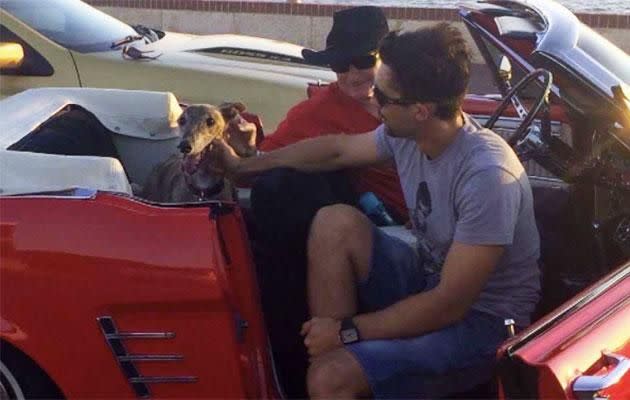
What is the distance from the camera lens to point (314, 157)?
12.2 feet

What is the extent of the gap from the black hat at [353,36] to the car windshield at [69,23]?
3074 mm

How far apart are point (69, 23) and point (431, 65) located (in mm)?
4671

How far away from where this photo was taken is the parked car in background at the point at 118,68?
267 inches

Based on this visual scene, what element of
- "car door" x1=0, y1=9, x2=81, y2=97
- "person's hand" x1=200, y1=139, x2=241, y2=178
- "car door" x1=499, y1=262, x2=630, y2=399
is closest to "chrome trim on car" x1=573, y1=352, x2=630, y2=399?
"car door" x1=499, y1=262, x2=630, y2=399

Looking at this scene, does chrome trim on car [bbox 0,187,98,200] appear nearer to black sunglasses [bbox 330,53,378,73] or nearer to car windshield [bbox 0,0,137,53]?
black sunglasses [bbox 330,53,378,73]

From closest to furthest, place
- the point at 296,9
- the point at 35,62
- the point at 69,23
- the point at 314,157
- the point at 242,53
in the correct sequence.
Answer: the point at 314,157
the point at 35,62
the point at 69,23
the point at 242,53
the point at 296,9

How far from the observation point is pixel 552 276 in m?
3.67

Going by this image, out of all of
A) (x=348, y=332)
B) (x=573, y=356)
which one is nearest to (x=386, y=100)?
(x=348, y=332)

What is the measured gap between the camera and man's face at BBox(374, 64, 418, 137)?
3053 mm

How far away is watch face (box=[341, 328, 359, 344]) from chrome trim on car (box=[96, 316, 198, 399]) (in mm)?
426

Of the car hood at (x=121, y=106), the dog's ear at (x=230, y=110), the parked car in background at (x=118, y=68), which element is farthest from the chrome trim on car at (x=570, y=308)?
the parked car in background at (x=118, y=68)

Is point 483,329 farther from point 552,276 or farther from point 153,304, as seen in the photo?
point 153,304

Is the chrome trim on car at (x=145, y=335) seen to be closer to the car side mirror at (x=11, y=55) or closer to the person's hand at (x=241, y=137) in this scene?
the person's hand at (x=241, y=137)

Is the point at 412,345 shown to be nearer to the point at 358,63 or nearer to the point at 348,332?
the point at 348,332
